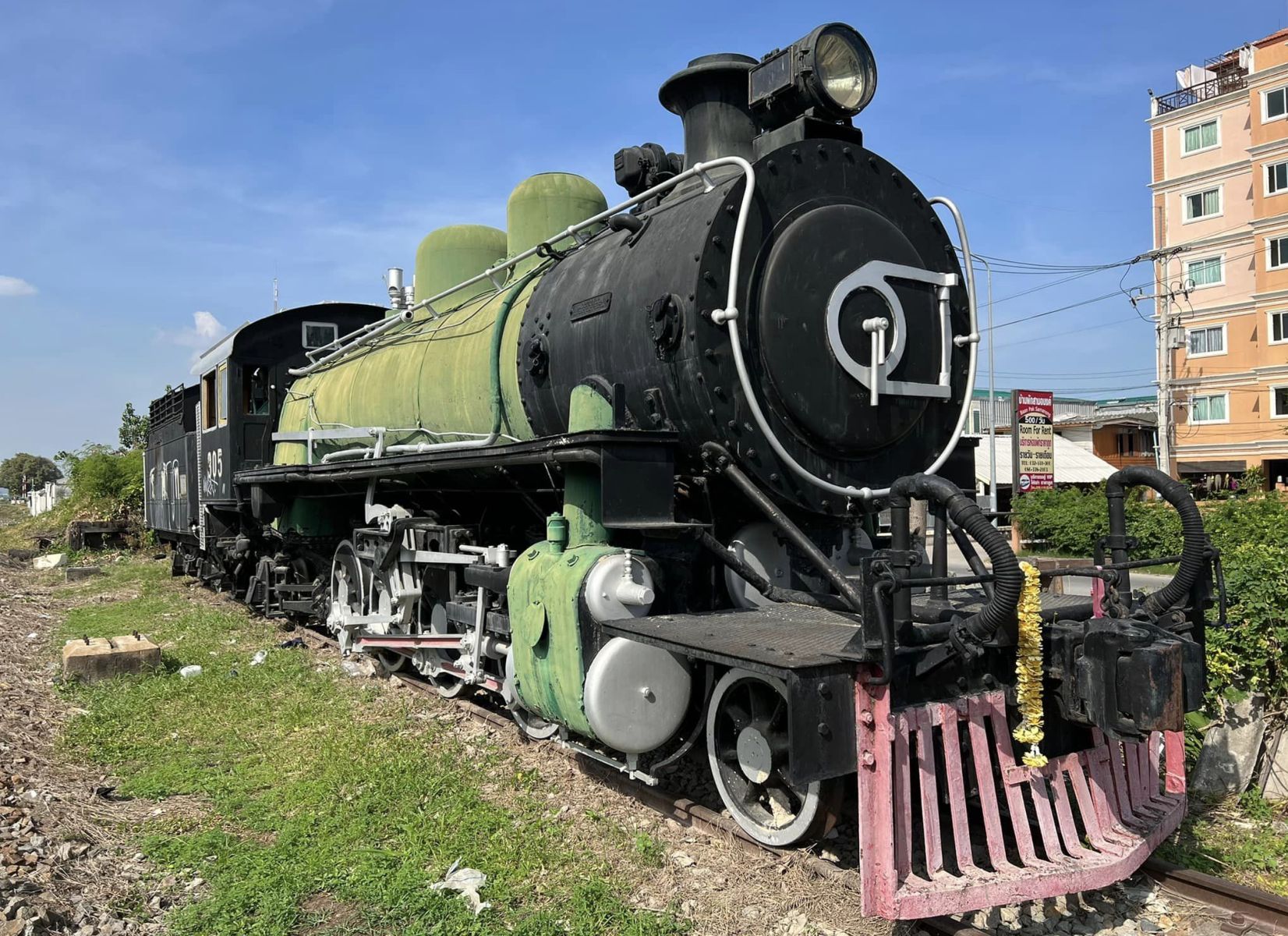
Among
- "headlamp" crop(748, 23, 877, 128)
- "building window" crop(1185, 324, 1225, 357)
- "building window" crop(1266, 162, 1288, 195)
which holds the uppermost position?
"building window" crop(1266, 162, 1288, 195)

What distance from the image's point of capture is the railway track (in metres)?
3.29

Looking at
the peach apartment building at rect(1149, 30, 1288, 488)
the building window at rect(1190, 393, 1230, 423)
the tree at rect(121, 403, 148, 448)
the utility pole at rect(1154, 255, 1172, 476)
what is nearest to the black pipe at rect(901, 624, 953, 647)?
the utility pole at rect(1154, 255, 1172, 476)

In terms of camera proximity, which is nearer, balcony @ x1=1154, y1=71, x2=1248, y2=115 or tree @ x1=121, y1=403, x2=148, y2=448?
balcony @ x1=1154, y1=71, x2=1248, y2=115

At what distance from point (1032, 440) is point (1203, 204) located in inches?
893

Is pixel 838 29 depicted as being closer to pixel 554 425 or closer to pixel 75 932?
pixel 554 425

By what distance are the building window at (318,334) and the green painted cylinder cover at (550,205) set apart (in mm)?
4826

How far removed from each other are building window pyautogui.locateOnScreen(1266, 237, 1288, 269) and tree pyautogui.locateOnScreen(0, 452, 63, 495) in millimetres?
93748

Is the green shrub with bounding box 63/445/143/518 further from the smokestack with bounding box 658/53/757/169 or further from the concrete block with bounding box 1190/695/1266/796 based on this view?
the concrete block with bounding box 1190/695/1266/796

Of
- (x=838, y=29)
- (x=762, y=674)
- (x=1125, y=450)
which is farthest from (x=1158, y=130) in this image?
(x=762, y=674)

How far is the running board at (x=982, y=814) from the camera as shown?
3074mm

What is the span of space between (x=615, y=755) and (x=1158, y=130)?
35483 millimetres

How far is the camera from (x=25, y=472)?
89.6m

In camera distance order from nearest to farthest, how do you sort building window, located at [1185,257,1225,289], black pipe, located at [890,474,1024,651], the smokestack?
1. black pipe, located at [890,474,1024,651]
2. the smokestack
3. building window, located at [1185,257,1225,289]

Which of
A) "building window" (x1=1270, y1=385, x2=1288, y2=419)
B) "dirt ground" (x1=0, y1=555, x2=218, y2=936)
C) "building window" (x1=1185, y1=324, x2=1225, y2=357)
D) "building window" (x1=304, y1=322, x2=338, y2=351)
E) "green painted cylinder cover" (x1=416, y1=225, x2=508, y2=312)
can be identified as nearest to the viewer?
"dirt ground" (x1=0, y1=555, x2=218, y2=936)
